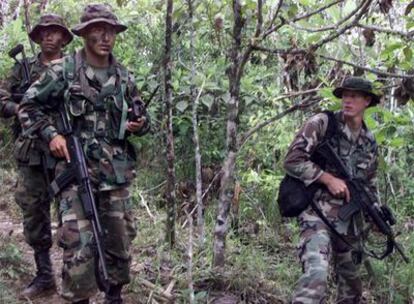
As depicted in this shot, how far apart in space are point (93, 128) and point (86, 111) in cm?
11

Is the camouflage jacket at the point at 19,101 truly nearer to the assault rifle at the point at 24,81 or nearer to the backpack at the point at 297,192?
the assault rifle at the point at 24,81

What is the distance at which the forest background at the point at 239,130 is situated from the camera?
4.41 metres

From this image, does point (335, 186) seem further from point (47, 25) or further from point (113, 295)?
point (47, 25)

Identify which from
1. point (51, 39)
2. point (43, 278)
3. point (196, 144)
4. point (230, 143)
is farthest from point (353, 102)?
point (43, 278)

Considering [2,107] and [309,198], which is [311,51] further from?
[2,107]

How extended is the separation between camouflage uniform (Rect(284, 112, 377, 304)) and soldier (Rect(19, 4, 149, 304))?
1046 mm

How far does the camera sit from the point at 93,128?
382cm

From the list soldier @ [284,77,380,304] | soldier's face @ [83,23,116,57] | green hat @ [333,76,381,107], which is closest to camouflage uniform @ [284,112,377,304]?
soldier @ [284,77,380,304]

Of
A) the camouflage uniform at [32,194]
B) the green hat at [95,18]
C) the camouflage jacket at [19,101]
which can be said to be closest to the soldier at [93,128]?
the green hat at [95,18]

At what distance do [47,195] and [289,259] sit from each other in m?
2.14

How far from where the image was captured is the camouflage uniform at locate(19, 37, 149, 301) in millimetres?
3639

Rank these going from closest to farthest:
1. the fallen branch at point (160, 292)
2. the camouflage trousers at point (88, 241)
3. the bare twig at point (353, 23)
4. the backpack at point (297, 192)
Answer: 1. the camouflage trousers at point (88, 241)
2. the bare twig at point (353, 23)
3. the backpack at point (297, 192)
4. the fallen branch at point (160, 292)

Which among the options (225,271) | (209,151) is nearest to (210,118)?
(209,151)

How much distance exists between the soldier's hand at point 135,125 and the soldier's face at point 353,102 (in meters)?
1.35
